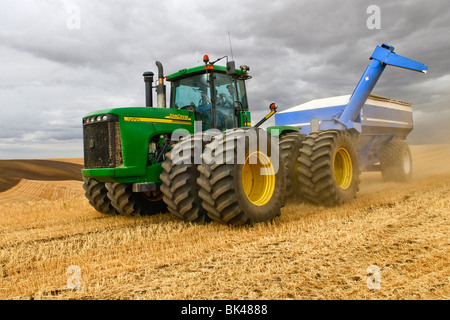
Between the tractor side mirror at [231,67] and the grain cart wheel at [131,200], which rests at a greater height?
the tractor side mirror at [231,67]

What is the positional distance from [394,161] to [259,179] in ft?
21.7

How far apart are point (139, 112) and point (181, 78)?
1492 mm

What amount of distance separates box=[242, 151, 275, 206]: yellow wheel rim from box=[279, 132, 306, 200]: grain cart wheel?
1.20m

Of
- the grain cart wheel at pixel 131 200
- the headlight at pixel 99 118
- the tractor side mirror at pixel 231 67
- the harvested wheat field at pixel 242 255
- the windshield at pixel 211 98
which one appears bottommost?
the harvested wheat field at pixel 242 255

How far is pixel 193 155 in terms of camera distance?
5301 mm

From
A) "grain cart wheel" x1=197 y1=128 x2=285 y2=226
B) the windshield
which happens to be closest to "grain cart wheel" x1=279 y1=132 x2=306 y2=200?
the windshield

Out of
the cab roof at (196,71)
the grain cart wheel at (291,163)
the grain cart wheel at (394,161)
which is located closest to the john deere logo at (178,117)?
the cab roof at (196,71)

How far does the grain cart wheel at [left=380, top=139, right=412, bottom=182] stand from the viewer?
35.7 feet

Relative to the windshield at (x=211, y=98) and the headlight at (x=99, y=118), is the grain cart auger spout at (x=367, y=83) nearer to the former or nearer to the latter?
the windshield at (x=211, y=98)

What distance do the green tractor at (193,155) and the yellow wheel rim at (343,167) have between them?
3.03 feet

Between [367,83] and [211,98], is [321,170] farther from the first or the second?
[367,83]

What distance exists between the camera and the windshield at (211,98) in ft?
21.7
